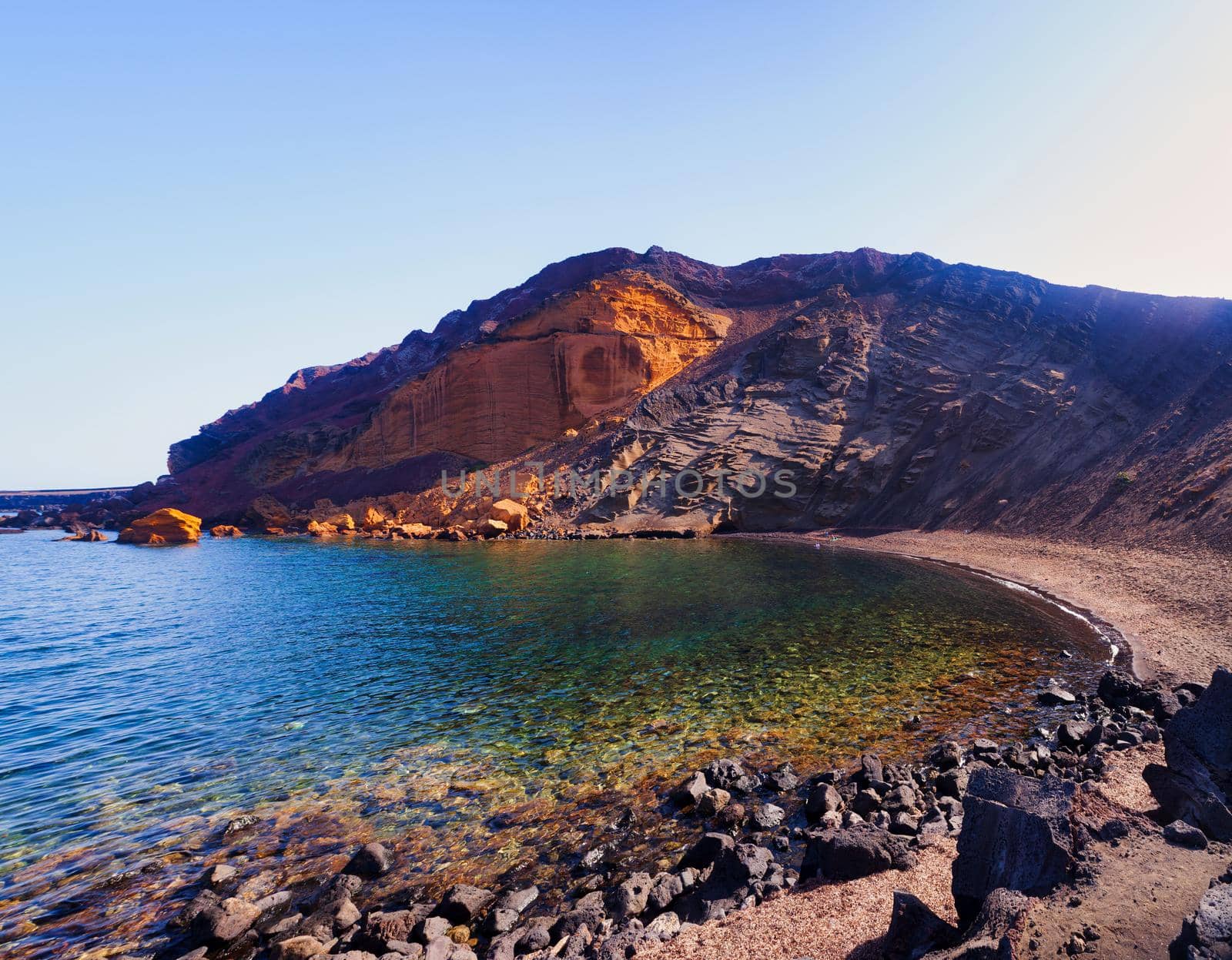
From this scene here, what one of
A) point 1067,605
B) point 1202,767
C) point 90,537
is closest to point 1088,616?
point 1067,605

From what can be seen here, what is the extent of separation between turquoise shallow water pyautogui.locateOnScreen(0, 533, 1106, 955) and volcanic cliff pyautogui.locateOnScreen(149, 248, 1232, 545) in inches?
660

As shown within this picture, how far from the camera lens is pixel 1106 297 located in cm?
4981

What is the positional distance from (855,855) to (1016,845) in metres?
2.15

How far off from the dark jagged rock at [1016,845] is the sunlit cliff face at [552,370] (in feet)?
211

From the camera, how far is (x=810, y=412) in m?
55.0

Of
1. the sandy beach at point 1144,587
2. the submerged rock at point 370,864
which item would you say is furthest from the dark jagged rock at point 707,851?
the sandy beach at point 1144,587

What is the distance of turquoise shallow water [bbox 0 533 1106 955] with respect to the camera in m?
9.30

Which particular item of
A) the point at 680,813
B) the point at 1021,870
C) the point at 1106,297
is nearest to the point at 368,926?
the point at 680,813

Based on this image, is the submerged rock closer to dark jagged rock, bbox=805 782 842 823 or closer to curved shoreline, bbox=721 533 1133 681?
dark jagged rock, bbox=805 782 842 823

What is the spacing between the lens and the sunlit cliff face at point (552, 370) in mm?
69438

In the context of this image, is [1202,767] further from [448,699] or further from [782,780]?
[448,699]

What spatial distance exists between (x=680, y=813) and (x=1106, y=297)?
60364mm

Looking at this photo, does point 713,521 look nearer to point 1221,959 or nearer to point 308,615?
point 308,615

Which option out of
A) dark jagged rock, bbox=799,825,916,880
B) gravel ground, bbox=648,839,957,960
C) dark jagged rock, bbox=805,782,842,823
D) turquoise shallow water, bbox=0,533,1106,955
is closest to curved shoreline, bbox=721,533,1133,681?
turquoise shallow water, bbox=0,533,1106,955
